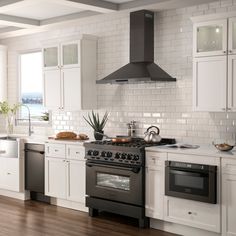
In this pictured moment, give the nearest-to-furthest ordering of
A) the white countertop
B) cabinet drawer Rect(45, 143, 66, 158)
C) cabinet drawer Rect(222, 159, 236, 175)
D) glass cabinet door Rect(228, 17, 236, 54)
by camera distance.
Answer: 1. cabinet drawer Rect(222, 159, 236, 175)
2. the white countertop
3. glass cabinet door Rect(228, 17, 236, 54)
4. cabinet drawer Rect(45, 143, 66, 158)

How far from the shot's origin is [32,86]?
27.8ft

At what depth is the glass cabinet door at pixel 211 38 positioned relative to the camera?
17.2ft

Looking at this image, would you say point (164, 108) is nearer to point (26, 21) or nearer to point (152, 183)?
point (152, 183)

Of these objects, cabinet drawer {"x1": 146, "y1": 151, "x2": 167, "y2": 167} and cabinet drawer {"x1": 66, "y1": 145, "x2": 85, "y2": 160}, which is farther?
cabinet drawer {"x1": 66, "y1": 145, "x2": 85, "y2": 160}

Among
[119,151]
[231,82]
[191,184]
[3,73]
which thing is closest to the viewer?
[191,184]

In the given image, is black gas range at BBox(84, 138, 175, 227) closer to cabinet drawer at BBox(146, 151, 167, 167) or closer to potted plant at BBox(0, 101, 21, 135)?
cabinet drawer at BBox(146, 151, 167, 167)

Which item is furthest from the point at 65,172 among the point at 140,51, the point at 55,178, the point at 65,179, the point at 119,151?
the point at 140,51

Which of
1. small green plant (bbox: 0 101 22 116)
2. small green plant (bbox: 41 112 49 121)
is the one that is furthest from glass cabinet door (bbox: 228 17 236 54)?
small green plant (bbox: 0 101 22 116)

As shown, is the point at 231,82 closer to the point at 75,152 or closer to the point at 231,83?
the point at 231,83

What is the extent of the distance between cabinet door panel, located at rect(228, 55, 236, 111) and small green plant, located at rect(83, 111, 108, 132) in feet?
7.54

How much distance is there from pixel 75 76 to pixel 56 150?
116cm

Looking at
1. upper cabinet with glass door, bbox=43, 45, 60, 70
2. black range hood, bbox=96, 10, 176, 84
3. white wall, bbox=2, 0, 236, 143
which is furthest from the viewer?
upper cabinet with glass door, bbox=43, 45, 60, 70

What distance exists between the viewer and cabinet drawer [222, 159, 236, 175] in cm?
480

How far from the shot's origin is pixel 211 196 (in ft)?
16.2
